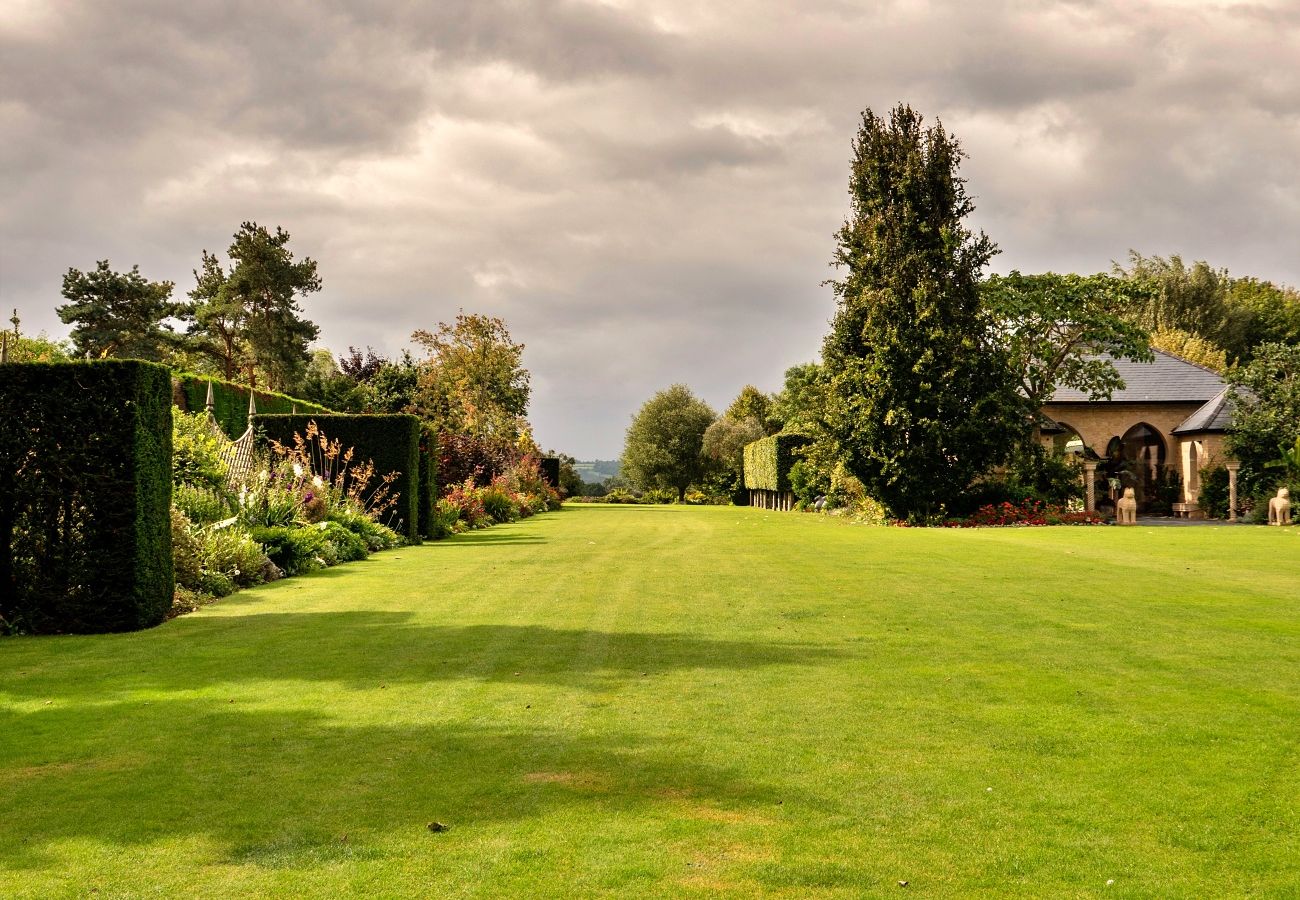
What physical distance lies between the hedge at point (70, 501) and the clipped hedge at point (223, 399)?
1069cm

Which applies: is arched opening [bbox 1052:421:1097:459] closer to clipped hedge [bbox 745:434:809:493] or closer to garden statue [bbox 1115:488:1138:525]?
garden statue [bbox 1115:488:1138:525]

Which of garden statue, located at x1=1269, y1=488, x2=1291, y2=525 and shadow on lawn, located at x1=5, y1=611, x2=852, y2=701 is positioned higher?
garden statue, located at x1=1269, y1=488, x2=1291, y2=525

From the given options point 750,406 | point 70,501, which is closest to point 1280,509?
point 70,501

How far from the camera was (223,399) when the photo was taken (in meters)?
21.3

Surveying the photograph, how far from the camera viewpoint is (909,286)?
29.0m

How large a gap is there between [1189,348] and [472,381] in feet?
110

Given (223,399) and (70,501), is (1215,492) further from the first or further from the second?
(70,501)

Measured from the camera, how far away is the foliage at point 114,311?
42.7 meters

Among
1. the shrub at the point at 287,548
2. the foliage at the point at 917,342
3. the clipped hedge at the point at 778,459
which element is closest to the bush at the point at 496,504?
the foliage at the point at 917,342

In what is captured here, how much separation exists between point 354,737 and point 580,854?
2031 millimetres

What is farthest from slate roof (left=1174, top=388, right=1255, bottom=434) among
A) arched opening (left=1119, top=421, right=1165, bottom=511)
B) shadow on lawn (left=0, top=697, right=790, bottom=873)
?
shadow on lawn (left=0, top=697, right=790, bottom=873)

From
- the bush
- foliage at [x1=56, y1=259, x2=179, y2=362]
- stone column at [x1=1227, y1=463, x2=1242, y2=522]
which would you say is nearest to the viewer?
stone column at [x1=1227, y1=463, x2=1242, y2=522]

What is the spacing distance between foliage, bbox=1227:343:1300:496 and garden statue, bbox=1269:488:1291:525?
2.83 metres

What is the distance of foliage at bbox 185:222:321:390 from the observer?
5138 cm
